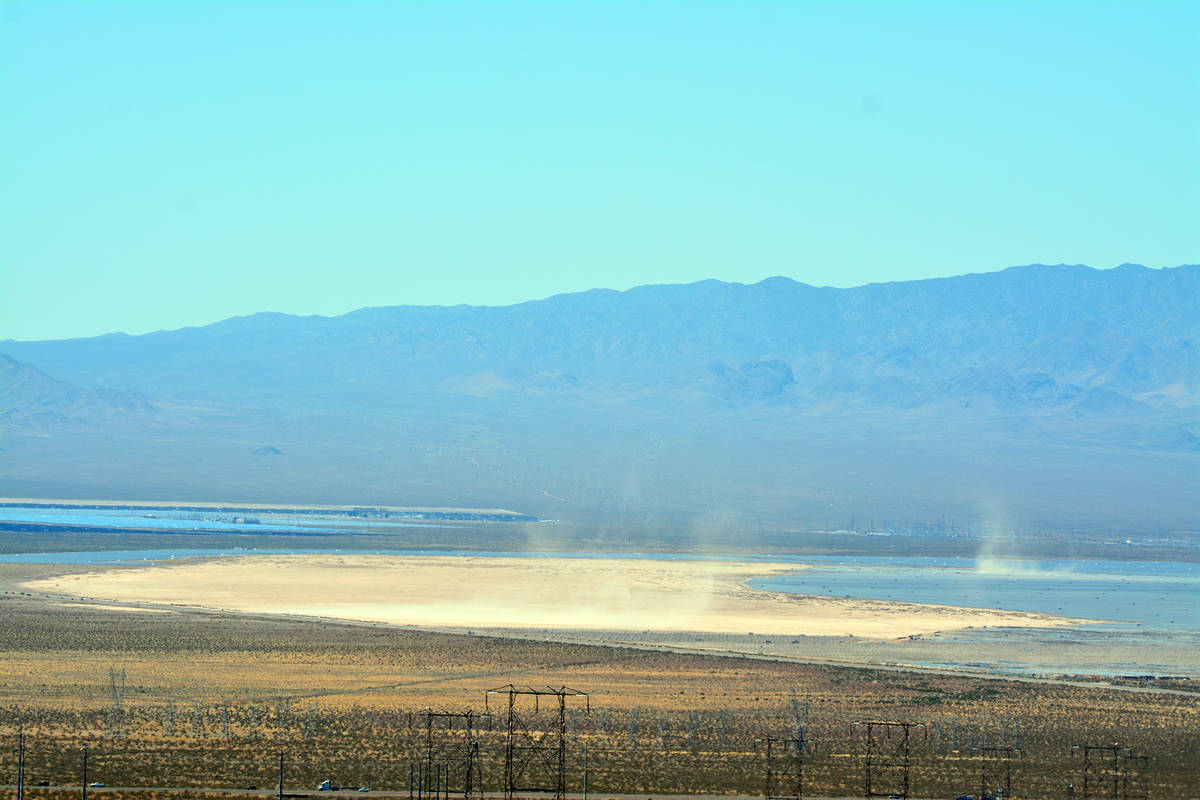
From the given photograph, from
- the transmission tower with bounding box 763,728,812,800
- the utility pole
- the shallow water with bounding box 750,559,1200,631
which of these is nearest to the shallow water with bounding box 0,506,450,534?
the shallow water with bounding box 750,559,1200,631

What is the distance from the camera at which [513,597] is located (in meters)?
97.3

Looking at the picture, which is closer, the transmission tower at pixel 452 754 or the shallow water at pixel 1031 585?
the transmission tower at pixel 452 754

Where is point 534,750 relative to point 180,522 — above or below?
below

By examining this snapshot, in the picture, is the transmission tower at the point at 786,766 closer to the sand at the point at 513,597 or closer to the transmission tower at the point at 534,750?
the transmission tower at the point at 534,750

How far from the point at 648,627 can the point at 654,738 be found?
33.8 metres

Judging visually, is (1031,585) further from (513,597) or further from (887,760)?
(887,760)

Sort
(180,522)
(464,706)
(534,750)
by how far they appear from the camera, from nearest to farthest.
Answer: (534,750), (464,706), (180,522)

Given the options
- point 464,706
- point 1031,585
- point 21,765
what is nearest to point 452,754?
point 464,706

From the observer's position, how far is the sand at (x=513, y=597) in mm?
83875

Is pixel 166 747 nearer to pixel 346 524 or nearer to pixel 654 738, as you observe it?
pixel 654 738

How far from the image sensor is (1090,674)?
65438 millimetres

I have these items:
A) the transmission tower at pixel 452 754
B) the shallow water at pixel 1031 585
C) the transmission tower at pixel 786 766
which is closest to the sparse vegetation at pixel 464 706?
the transmission tower at pixel 786 766

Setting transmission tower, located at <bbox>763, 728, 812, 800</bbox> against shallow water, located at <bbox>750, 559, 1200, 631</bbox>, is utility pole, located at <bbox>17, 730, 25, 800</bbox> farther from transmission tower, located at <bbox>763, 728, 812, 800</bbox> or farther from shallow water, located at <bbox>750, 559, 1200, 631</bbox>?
shallow water, located at <bbox>750, 559, 1200, 631</bbox>

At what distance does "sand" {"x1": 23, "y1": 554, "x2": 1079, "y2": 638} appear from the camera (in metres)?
83.9
